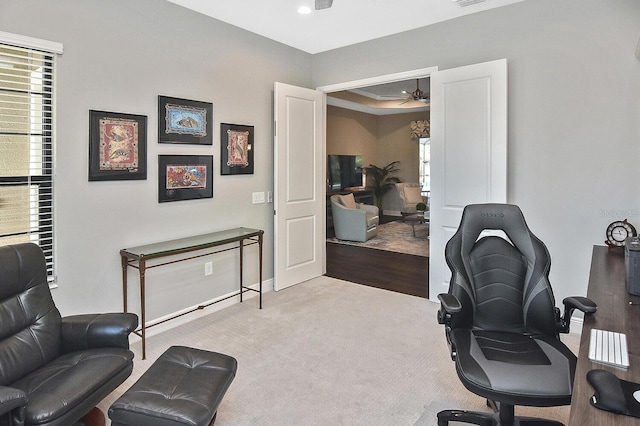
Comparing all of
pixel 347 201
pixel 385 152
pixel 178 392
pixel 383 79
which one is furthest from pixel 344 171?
pixel 178 392

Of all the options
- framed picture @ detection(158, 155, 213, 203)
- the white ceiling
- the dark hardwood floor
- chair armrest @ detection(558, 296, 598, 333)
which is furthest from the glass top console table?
chair armrest @ detection(558, 296, 598, 333)

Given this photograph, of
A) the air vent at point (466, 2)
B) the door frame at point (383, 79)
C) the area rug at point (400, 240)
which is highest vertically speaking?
the air vent at point (466, 2)

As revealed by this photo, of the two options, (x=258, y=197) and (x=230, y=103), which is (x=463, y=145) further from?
(x=230, y=103)

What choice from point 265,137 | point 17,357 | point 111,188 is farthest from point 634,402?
point 265,137

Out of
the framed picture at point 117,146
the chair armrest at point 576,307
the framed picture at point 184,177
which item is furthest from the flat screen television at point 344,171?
the chair armrest at point 576,307

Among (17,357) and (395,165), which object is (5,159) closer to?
(17,357)

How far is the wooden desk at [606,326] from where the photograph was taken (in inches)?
40.4

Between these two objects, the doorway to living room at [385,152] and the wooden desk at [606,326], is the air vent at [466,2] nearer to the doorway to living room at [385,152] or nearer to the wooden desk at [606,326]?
the doorway to living room at [385,152]

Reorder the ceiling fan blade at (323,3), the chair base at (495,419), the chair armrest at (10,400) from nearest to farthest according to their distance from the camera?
the chair armrest at (10,400) < the chair base at (495,419) < the ceiling fan blade at (323,3)

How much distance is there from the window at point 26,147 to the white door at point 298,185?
2.17 metres

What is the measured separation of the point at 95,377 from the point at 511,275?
222 cm

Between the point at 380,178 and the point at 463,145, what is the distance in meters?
6.96

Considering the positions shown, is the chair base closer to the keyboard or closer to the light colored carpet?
the light colored carpet

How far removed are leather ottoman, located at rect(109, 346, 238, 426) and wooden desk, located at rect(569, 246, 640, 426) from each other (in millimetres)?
1418
